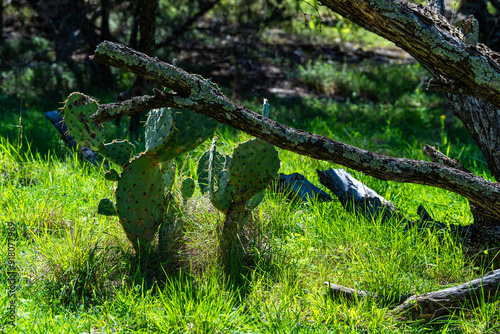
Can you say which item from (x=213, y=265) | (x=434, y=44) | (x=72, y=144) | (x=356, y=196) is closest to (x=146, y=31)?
(x=72, y=144)

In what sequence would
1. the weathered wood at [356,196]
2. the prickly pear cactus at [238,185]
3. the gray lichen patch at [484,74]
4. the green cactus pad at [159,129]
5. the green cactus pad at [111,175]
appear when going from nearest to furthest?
1. the gray lichen patch at [484,74]
2. the green cactus pad at [159,129]
3. the green cactus pad at [111,175]
4. the prickly pear cactus at [238,185]
5. the weathered wood at [356,196]

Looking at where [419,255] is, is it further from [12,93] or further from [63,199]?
[12,93]

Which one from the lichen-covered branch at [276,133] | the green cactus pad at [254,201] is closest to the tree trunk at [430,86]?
the lichen-covered branch at [276,133]

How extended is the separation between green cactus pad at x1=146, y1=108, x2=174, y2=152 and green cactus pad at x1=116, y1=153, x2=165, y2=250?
11cm

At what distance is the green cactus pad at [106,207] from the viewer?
336 cm

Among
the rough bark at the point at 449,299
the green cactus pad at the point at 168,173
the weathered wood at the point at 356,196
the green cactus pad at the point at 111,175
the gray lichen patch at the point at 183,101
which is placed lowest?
the rough bark at the point at 449,299

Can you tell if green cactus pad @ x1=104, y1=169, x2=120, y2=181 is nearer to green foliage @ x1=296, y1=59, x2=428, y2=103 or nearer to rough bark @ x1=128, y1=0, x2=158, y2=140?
rough bark @ x1=128, y1=0, x2=158, y2=140

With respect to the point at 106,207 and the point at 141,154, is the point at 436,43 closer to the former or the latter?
the point at 141,154

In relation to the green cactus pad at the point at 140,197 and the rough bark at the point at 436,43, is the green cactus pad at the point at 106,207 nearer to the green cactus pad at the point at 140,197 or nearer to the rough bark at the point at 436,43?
the green cactus pad at the point at 140,197

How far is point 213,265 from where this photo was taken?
3.41 meters

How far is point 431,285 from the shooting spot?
3225 mm

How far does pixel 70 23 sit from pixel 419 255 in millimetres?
6818

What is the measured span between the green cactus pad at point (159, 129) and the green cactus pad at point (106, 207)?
0.45 meters

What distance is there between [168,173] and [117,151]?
1.49ft
